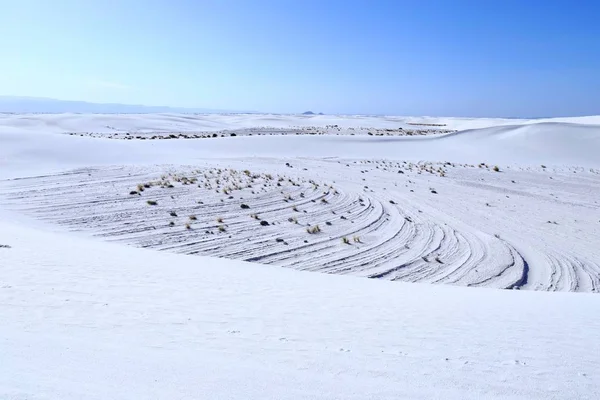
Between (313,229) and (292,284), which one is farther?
Result: (313,229)

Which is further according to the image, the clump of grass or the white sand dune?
the clump of grass

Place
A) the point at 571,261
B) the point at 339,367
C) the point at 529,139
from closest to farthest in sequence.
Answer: the point at 339,367
the point at 571,261
the point at 529,139

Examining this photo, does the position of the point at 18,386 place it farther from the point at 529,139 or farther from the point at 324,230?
the point at 529,139

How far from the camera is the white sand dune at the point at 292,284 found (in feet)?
12.9

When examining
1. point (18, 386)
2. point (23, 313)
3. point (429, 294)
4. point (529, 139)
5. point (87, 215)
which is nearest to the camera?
point (18, 386)

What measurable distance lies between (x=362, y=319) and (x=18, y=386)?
372 centimetres

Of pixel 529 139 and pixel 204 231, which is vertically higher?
pixel 529 139

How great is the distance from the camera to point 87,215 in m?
13.0

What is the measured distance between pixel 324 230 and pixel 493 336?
7428 millimetres

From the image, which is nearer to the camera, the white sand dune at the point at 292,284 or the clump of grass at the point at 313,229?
the white sand dune at the point at 292,284

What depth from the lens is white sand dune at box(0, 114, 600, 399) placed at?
12.9 feet

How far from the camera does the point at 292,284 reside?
773 cm

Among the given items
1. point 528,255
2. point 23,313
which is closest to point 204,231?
point 23,313

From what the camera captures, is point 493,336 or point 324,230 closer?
point 493,336
